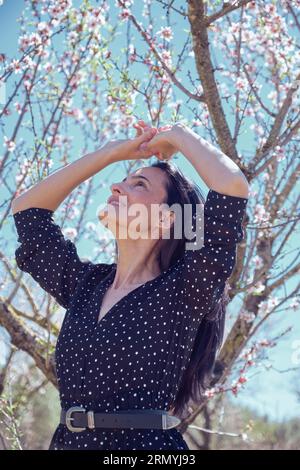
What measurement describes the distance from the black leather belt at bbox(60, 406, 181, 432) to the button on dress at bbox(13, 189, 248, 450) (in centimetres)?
3

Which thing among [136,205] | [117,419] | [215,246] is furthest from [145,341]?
[136,205]

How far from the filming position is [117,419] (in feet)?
7.52

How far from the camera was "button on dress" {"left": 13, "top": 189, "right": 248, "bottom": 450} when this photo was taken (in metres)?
2.35

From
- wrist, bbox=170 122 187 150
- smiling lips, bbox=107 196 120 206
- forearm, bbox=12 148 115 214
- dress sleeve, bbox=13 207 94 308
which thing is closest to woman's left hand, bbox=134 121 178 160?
wrist, bbox=170 122 187 150

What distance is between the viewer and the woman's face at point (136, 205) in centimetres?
261

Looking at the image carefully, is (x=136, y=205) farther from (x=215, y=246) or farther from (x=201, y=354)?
(x=201, y=354)

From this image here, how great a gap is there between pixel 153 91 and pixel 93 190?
56.2 inches

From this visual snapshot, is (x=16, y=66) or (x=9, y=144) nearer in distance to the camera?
(x=16, y=66)

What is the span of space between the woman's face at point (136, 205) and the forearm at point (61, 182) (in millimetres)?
176

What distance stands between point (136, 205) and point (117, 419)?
716 mm

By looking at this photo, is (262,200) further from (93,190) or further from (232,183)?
(232,183)

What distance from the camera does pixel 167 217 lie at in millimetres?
2707

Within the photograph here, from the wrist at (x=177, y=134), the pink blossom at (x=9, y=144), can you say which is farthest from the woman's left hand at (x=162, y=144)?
the pink blossom at (x=9, y=144)
